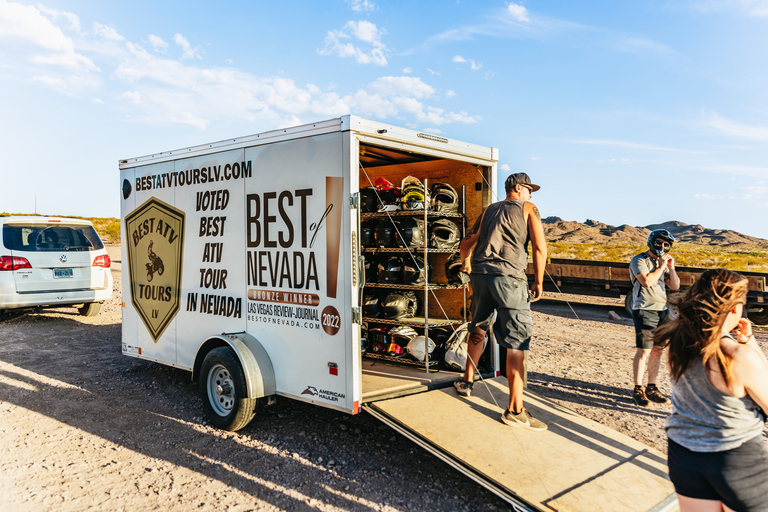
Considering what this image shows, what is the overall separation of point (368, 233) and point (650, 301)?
10.4 feet

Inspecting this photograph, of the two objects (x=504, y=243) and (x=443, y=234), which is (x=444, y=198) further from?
(x=504, y=243)

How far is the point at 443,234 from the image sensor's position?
5984mm

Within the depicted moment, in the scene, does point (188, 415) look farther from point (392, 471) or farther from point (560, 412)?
point (560, 412)

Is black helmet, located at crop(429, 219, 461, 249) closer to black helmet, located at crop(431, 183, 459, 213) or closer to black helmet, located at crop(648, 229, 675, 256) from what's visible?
black helmet, located at crop(431, 183, 459, 213)

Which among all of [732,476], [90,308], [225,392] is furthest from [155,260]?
[90,308]

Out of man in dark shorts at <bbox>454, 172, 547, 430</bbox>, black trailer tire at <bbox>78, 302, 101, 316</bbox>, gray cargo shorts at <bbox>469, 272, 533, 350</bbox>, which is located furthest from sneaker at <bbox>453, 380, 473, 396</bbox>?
black trailer tire at <bbox>78, 302, 101, 316</bbox>

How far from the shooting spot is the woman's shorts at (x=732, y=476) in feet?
6.75

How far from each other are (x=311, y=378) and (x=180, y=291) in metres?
2.10

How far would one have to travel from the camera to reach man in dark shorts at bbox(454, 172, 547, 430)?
166 inches

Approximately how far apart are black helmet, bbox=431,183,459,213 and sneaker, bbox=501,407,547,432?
7.66ft

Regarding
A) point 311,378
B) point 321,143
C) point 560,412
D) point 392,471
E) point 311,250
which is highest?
point 321,143

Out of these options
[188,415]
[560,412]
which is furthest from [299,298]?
[560,412]

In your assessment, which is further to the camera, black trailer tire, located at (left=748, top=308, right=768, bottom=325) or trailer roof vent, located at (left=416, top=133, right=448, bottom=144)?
black trailer tire, located at (left=748, top=308, right=768, bottom=325)

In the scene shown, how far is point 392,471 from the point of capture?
4.12 metres
